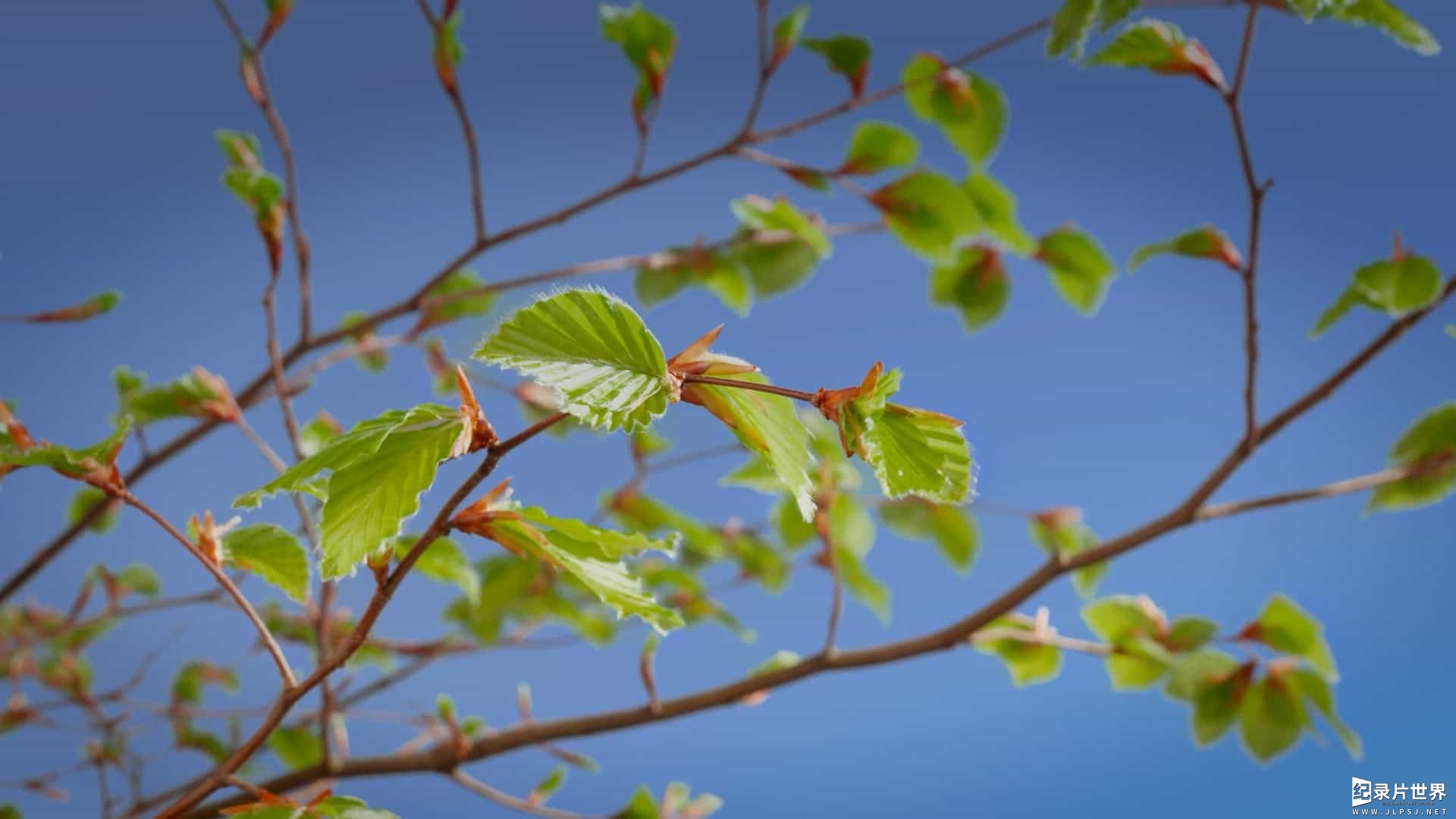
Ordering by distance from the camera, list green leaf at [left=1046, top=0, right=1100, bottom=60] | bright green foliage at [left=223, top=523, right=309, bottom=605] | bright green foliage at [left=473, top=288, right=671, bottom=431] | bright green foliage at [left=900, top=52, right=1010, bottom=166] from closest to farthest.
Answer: bright green foliage at [left=473, top=288, right=671, bottom=431]
bright green foliage at [left=223, top=523, right=309, bottom=605]
green leaf at [left=1046, top=0, right=1100, bottom=60]
bright green foliage at [left=900, top=52, right=1010, bottom=166]

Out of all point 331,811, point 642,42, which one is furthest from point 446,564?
point 642,42

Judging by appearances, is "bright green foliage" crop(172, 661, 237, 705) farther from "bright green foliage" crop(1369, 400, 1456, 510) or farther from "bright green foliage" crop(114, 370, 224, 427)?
"bright green foliage" crop(1369, 400, 1456, 510)

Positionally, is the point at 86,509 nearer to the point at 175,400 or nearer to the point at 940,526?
the point at 175,400

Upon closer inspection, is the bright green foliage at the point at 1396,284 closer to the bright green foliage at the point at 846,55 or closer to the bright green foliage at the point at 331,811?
the bright green foliage at the point at 846,55

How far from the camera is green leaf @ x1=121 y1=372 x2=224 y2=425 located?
0.66 m

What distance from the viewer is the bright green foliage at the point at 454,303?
2.81 ft

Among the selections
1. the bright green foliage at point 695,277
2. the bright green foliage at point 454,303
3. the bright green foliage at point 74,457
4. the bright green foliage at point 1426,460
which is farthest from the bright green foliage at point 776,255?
the bright green foliage at point 74,457

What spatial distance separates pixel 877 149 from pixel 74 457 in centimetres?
67

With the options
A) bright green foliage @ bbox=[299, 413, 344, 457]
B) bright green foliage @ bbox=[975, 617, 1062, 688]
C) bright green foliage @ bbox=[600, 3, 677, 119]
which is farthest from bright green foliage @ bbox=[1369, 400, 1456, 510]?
bright green foliage @ bbox=[299, 413, 344, 457]

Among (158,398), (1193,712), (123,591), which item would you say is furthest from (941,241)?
(123,591)

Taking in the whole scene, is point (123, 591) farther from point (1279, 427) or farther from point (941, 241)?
point (1279, 427)

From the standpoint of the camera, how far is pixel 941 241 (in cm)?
84

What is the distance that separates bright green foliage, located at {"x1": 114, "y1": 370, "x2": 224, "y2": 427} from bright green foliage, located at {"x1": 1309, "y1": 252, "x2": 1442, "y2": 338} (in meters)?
0.74

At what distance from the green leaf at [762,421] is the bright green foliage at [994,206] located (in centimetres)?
64
